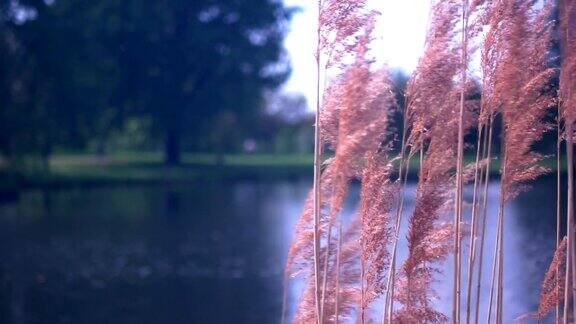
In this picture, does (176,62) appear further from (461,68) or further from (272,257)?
(461,68)

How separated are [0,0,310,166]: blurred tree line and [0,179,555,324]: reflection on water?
10.2 m

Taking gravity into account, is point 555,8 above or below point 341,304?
above

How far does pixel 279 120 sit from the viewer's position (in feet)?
158

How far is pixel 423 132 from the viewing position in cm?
531

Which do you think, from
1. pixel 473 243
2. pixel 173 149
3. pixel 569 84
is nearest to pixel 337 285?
pixel 473 243

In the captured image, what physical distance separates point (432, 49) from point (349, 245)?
1361 mm

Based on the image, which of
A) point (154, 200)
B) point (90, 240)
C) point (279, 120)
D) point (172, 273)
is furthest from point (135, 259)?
point (279, 120)

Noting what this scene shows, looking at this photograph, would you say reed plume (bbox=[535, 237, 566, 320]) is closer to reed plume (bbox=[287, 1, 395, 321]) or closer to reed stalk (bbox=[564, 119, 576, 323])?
reed stalk (bbox=[564, 119, 576, 323])

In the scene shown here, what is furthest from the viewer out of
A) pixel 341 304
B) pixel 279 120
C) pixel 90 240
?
pixel 279 120

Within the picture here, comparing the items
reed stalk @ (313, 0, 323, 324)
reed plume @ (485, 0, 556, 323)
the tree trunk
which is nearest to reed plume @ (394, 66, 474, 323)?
reed plume @ (485, 0, 556, 323)

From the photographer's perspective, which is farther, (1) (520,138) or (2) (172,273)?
(2) (172,273)

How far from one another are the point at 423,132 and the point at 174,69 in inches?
1403

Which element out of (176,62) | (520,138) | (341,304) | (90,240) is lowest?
(90,240)

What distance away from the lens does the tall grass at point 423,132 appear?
201 inches
